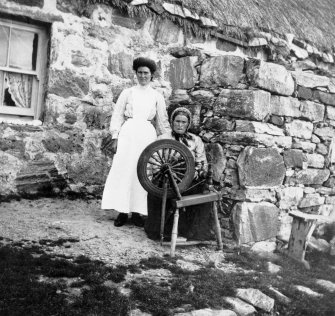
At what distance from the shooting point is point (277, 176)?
4441mm

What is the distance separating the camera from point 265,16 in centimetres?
623

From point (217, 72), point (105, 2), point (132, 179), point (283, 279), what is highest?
point (105, 2)

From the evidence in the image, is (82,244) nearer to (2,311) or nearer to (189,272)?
(189,272)

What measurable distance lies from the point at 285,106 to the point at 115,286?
271cm

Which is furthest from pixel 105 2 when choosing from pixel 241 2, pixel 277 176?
pixel 277 176

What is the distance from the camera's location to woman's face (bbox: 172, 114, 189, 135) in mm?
4203

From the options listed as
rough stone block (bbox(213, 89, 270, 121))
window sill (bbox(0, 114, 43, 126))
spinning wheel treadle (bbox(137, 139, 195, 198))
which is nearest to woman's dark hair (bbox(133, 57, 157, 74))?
rough stone block (bbox(213, 89, 270, 121))

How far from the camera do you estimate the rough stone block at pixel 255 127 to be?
165 inches

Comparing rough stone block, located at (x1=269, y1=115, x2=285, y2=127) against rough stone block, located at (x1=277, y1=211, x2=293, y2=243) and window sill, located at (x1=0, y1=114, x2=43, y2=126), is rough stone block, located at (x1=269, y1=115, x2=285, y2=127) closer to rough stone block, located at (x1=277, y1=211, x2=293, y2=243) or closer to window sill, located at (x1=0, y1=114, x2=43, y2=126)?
rough stone block, located at (x1=277, y1=211, x2=293, y2=243)

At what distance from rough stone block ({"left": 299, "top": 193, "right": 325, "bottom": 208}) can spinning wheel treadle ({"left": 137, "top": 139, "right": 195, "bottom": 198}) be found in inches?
66.0

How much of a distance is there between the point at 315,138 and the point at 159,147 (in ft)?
6.95

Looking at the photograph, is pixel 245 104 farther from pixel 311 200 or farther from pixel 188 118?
pixel 311 200

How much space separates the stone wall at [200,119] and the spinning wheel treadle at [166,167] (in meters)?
0.62

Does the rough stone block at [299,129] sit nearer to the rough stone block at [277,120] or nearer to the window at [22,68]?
the rough stone block at [277,120]
